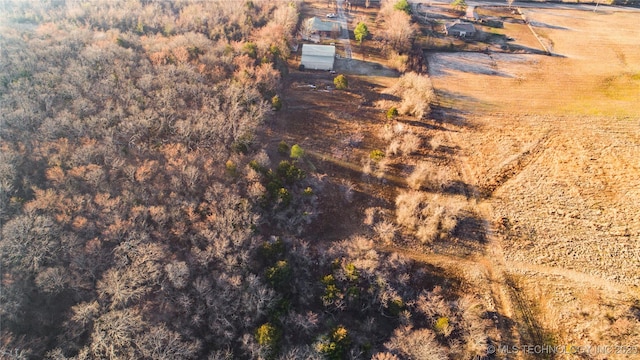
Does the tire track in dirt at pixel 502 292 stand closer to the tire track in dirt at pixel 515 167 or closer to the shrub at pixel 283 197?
the tire track in dirt at pixel 515 167

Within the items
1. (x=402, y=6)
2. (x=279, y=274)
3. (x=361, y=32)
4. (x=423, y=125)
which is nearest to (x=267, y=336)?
(x=279, y=274)

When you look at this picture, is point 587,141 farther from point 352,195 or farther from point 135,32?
point 135,32

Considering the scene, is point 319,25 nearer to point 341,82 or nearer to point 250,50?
point 250,50

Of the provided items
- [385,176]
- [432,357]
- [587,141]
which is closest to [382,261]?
[432,357]

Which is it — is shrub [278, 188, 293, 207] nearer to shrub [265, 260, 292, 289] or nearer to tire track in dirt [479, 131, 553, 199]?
shrub [265, 260, 292, 289]

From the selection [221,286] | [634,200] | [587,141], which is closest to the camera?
[221,286]

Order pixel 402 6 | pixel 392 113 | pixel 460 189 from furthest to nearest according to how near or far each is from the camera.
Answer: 1. pixel 402 6
2. pixel 392 113
3. pixel 460 189
